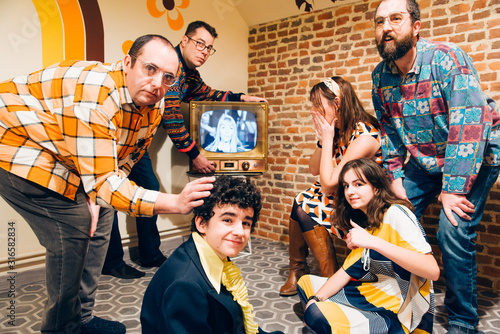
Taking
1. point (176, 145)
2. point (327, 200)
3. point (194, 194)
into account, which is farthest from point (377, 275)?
point (176, 145)

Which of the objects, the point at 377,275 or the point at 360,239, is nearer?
the point at 360,239

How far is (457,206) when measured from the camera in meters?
1.83

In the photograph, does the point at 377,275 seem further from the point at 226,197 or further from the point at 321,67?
the point at 321,67

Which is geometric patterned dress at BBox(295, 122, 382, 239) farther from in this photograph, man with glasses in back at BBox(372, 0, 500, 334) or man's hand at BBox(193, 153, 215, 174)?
man's hand at BBox(193, 153, 215, 174)

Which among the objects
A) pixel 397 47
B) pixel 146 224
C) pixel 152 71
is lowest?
pixel 146 224

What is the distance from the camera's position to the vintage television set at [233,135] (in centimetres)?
314

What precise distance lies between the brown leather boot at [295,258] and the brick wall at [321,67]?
90 centimetres

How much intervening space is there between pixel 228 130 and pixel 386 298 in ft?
6.46

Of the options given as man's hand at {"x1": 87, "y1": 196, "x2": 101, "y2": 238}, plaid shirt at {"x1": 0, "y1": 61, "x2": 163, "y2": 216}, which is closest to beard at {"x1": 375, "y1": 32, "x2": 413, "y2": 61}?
plaid shirt at {"x1": 0, "y1": 61, "x2": 163, "y2": 216}

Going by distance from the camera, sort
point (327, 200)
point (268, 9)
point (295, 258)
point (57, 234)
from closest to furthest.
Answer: point (57, 234), point (327, 200), point (295, 258), point (268, 9)

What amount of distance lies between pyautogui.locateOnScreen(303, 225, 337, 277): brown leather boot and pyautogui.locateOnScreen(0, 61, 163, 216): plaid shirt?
1296 millimetres

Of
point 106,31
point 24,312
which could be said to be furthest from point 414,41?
point 24,312

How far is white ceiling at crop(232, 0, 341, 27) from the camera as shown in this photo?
11.4 ft

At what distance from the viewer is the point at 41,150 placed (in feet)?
4.85
